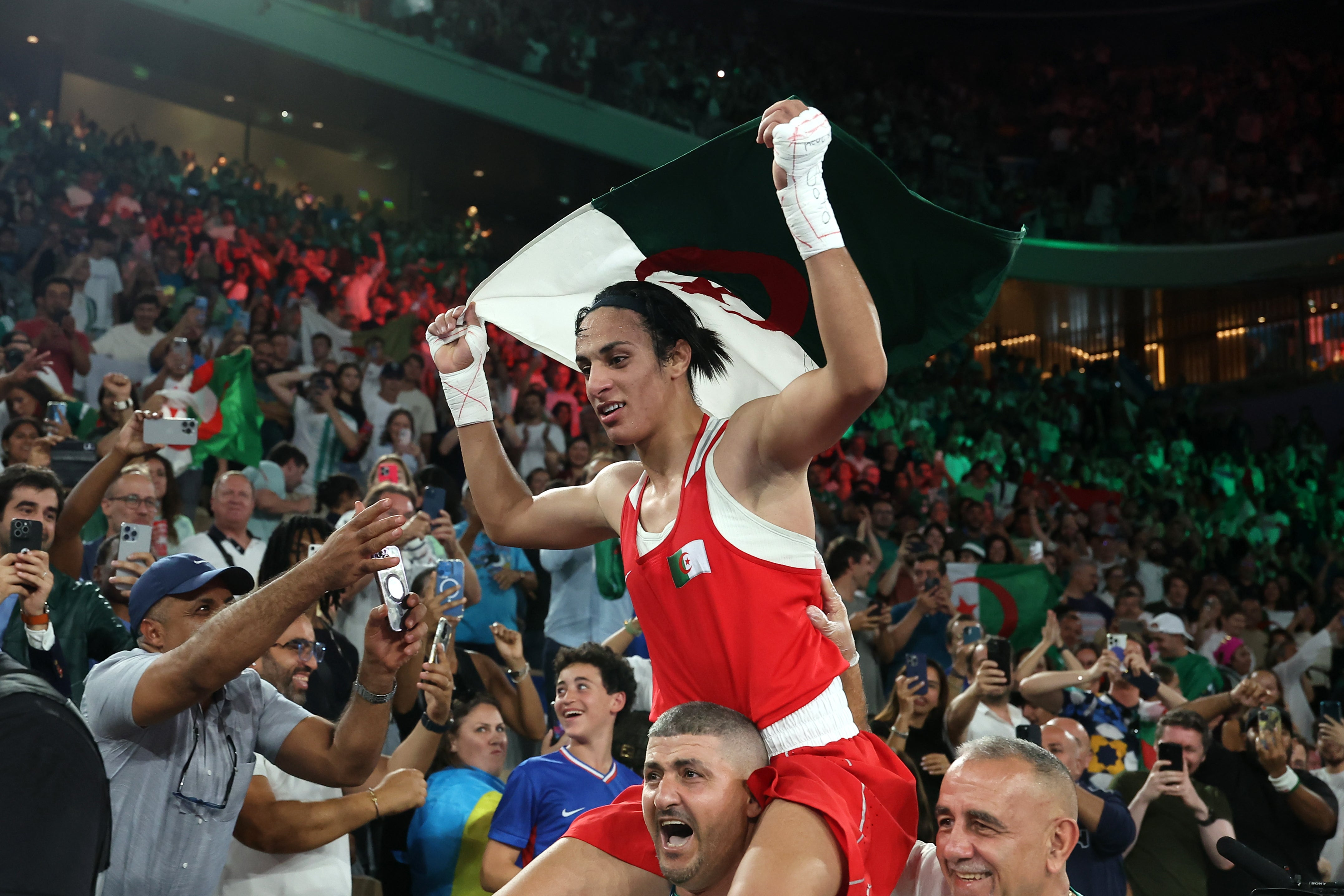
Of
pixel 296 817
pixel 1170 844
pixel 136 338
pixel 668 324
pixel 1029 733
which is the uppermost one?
pixel 668 324

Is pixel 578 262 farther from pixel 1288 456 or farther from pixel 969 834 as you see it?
pixel 1288 456

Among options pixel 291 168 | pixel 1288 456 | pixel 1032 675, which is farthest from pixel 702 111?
pixel 1032 675

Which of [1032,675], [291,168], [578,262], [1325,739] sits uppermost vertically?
[291,168]

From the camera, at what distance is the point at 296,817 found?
3.51 m

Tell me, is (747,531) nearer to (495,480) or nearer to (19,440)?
(495,480)

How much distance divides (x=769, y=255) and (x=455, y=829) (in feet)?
8.40

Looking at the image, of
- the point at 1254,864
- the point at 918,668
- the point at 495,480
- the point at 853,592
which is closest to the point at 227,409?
the point at 853,592

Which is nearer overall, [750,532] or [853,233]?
[750,532]

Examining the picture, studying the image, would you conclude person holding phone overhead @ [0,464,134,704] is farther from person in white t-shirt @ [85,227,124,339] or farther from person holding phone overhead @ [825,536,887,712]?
person in white t-shirt @ [85,227,124,339]

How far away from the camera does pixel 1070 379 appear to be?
18906 millimetres

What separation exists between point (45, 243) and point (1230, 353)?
18.6 meters

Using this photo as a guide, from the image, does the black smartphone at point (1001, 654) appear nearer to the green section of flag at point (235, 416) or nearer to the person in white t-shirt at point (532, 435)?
the person in white t-shirt at point (532, 435)

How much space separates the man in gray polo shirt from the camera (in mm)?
2643

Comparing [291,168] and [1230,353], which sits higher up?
[291,168]
